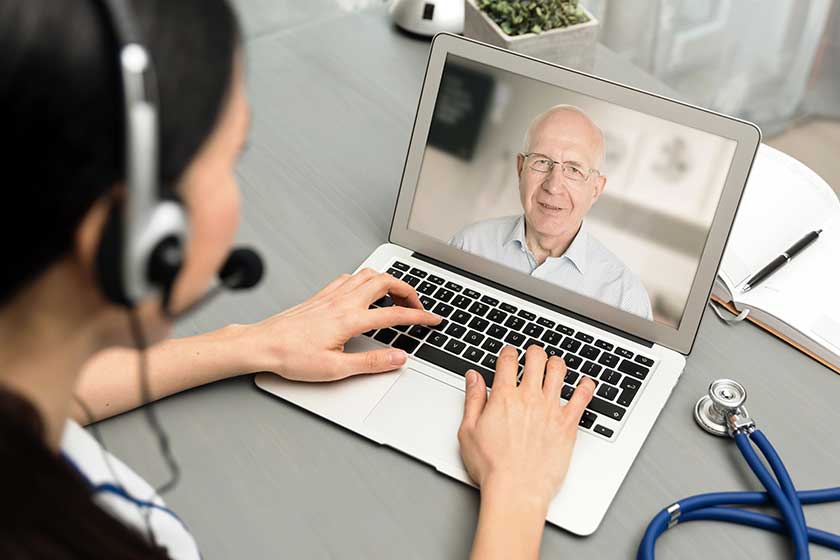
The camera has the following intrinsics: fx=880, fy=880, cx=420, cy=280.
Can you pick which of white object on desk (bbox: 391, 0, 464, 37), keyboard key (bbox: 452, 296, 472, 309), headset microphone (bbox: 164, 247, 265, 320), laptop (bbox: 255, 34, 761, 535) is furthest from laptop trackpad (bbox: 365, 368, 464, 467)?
white object on desk (bbox: 391, 0, 464, 37)

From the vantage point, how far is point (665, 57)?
2367 millimetres

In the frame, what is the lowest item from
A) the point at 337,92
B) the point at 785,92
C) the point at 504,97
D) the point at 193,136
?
the point at 785,92

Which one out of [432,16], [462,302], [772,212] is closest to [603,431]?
[462,302]

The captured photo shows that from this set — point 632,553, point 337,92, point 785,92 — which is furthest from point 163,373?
point 785,92

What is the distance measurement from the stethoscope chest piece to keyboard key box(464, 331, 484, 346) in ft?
0.77

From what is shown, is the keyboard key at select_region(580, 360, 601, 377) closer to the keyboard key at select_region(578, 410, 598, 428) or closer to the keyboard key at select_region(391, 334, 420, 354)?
the keyboard key at select_region(578, 410, 598, 428)

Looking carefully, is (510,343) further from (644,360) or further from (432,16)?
(432,16)

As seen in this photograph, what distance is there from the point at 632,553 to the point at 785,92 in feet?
6.70

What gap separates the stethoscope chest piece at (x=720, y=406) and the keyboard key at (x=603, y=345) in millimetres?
107

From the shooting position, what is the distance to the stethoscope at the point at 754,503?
0.77m

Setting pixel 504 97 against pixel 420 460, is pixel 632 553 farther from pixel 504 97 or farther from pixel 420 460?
pixel 504 97

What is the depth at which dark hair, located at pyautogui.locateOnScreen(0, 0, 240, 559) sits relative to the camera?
1.30 ft

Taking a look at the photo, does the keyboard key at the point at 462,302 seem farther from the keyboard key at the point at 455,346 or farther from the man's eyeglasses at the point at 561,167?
the man's eyeglasses at the point at 561,167

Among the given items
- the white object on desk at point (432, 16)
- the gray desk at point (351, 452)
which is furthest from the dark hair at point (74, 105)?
the white object on desk at point (432, 16)
